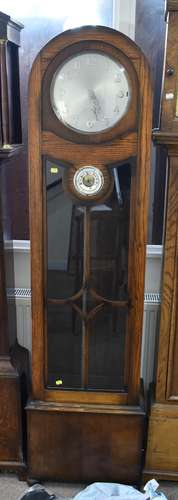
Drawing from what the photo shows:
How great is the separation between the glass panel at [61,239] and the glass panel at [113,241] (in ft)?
0.15

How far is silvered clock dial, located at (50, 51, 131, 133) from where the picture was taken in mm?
1247

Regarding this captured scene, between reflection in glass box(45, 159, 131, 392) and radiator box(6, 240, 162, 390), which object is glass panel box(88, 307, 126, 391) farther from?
radiator box(6, 240, 162, 390)

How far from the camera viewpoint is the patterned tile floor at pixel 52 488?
5.12 ft

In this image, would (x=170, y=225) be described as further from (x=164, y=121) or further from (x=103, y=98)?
(x=103, y=98)

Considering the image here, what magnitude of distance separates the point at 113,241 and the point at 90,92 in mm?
405

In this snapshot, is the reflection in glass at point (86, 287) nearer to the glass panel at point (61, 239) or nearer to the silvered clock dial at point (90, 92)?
the glass panel at point (61, 239)

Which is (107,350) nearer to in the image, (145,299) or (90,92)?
(145,299)

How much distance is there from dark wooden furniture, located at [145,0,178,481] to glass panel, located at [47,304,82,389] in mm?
252

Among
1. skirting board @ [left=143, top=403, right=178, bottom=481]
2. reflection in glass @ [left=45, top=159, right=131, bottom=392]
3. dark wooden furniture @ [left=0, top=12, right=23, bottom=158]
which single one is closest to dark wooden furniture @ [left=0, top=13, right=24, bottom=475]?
dark wooden furniture @ [left=0, top=12, right=23, bottom=158]

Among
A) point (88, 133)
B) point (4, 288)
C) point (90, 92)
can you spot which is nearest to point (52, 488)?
point (4, 288)

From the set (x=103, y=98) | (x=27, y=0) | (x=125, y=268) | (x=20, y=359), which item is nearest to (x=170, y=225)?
(x=125, y=268)

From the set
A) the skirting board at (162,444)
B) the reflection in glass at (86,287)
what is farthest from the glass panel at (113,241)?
the skirting board at (162,444)

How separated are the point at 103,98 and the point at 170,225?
1.27ft

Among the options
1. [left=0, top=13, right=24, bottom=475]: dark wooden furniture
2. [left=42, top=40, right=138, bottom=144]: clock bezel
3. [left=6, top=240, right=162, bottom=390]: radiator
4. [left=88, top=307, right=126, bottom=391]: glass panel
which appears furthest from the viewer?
[left=6, top=240, right=162, bottom=390]: radiator
